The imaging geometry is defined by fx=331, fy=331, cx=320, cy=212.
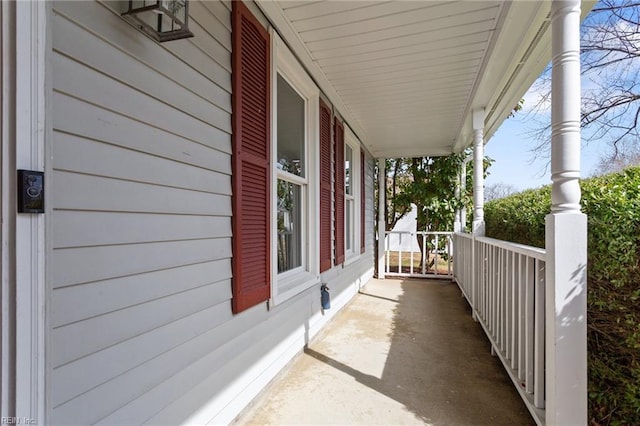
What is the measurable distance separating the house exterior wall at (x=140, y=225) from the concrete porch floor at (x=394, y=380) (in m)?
0.48

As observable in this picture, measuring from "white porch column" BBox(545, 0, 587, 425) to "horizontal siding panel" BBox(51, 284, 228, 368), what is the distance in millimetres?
1682

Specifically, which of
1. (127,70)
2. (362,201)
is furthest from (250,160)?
(362,201)

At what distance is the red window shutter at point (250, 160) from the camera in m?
1.87

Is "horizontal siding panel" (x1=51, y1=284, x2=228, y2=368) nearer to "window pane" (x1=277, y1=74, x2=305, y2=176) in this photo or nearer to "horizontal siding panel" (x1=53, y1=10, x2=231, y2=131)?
"horizontal siding panel" (x1=53, y1=10, x2=231, y2=131)

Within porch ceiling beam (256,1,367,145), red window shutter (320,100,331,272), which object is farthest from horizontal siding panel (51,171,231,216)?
red window shutter (320,100,331,272)

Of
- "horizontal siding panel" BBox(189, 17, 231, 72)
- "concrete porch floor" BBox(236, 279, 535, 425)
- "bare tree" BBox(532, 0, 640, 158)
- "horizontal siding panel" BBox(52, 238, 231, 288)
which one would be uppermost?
"bare tree" BBox(532, 0, 640, 158)

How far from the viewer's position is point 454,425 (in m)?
1.95

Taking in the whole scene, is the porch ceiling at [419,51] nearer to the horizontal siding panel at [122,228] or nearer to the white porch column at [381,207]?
the horizontal siding panel at [122,228]

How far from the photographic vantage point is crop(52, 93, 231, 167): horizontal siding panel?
1.02 meters

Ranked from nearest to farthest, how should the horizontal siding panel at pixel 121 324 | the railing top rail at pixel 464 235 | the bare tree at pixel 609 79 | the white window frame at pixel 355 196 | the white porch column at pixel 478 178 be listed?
1. the horizontal siding panel at pixel 121 324
2. the white porch column at pixel 478 178
3. the railing top rail at pixel 464 235
4. the bare tree at pixel 609 79
5. the white window frame at pixel 355 196

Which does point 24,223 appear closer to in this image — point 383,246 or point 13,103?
point 13,103

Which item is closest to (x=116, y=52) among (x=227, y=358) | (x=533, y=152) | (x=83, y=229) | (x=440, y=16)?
(x=83, y=229)

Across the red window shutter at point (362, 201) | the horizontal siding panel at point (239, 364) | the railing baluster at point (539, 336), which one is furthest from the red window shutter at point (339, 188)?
the railing baluster at point (539, 336)

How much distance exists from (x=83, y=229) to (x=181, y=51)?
35.6 inches
